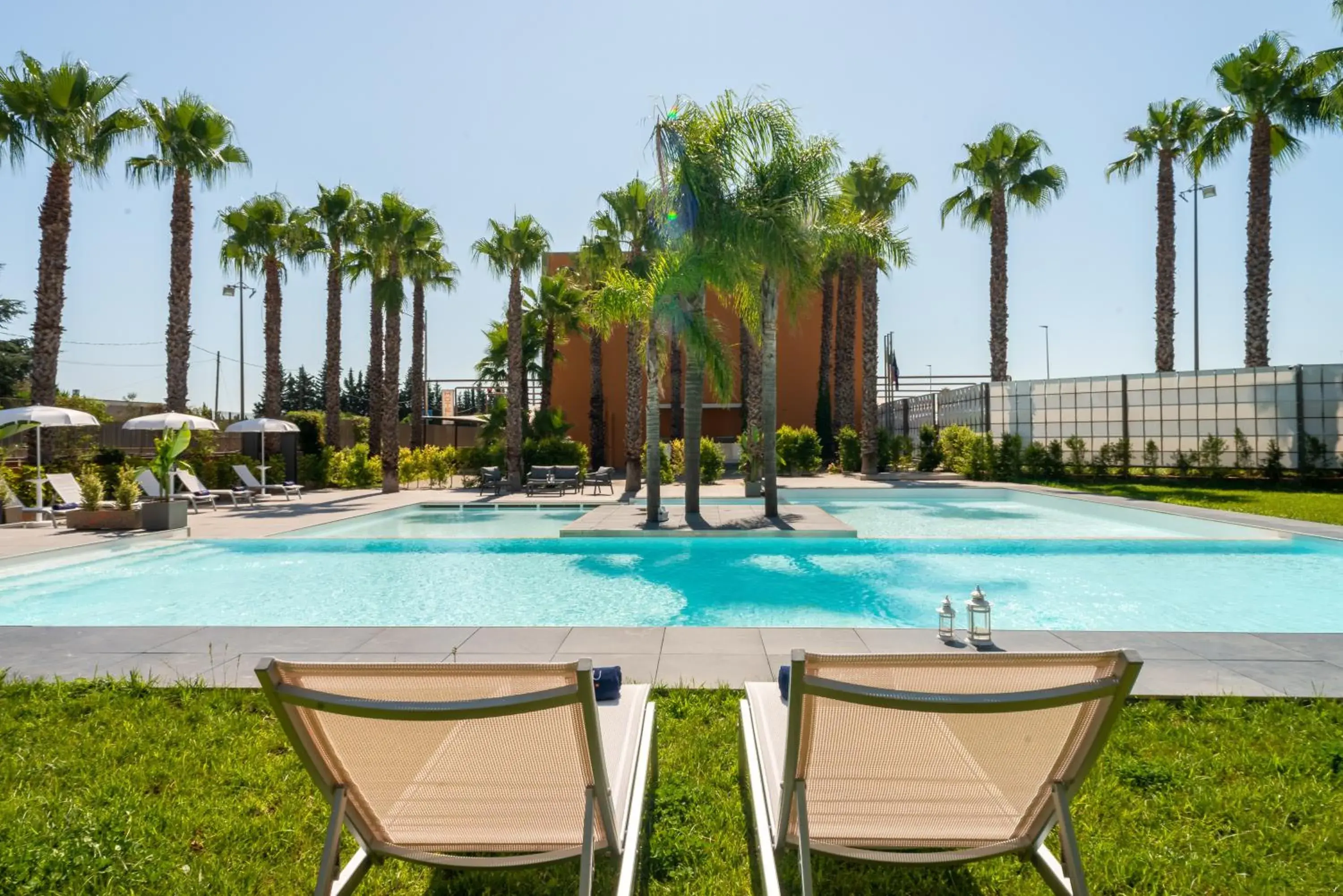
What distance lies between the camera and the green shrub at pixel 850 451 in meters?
23.4

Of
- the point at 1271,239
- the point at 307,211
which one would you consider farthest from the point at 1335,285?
the point at 307,211

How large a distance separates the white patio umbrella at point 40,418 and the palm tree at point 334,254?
6.91 meters

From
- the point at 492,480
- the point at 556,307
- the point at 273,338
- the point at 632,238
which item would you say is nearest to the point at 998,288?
the point at 632,238

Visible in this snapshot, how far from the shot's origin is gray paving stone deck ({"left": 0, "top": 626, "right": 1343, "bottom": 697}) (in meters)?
4.20

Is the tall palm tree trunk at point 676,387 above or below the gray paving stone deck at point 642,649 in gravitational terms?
above

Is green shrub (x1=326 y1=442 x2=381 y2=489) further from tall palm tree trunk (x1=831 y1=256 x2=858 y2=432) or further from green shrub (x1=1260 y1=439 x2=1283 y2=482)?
green shrub (x1=1260 y1=439 x2=1283 y2=482)

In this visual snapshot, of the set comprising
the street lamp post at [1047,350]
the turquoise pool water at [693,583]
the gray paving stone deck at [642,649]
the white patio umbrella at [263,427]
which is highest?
the street lamp post at [1047,350]

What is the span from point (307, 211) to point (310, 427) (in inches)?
252

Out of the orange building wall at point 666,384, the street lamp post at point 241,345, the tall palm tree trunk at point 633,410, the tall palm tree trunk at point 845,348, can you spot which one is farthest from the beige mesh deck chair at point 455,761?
the street lamp post at point 241,345

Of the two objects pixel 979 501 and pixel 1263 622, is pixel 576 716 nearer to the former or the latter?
pixel 1263 622

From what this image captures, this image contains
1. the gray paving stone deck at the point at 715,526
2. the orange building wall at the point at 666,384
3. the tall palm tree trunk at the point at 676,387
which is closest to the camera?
the gray paving stone deck at the point at 715,526

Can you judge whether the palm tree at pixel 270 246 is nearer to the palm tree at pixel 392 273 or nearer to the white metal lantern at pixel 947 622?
the palm tree at pixel 392 273

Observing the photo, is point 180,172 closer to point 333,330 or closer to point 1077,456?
point 333,330

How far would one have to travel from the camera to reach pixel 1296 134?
17859 mm
